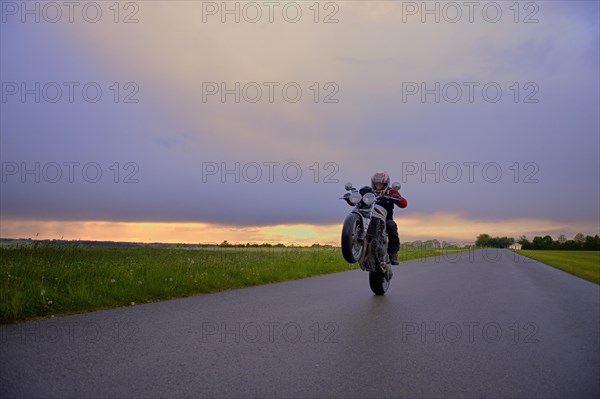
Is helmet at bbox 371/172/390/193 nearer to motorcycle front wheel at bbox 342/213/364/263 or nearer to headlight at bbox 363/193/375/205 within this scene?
headlight at bbox 363/193/375/205

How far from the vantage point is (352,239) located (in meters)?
9.30

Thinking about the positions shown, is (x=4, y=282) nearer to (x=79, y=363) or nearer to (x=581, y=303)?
(x=79, y=363)

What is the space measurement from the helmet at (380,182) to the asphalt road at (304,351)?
2551 mm

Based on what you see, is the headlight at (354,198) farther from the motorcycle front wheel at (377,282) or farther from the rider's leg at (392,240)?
the motorcycle front wheel at (377,282)

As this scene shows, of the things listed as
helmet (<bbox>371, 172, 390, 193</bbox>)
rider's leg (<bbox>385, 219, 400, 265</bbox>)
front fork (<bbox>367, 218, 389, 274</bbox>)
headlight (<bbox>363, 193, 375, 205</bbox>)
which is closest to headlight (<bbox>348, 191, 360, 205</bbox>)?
headlight (<bbox>363, 193, 375, 205</bbox>)

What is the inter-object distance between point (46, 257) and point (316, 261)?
37.8ft

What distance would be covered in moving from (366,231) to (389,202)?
1226 millimetres

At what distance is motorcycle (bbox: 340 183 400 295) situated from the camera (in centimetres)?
927

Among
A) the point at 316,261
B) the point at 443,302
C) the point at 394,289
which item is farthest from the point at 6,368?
the point at 316,261

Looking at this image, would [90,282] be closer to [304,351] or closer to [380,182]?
[304,351]

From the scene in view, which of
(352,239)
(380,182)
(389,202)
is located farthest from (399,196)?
(352,239)

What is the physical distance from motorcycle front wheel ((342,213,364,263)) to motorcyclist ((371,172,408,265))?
1185 millimetres

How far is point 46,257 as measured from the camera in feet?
45.9

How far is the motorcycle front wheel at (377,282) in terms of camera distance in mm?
11303
